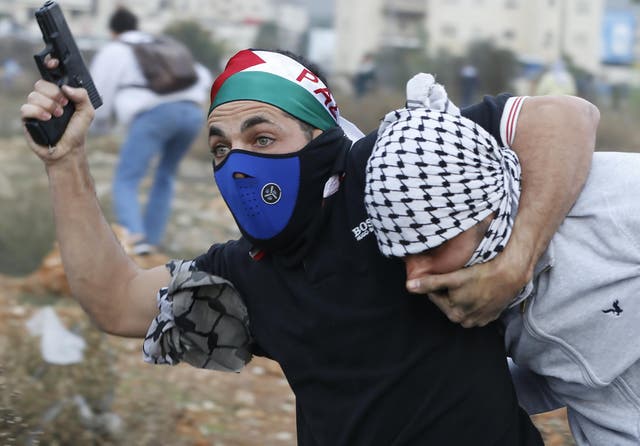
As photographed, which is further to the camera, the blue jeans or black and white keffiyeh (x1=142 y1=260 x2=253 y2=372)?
the blue jeans

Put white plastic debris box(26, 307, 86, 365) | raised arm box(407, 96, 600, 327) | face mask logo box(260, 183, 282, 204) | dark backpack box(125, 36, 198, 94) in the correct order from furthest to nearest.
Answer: dark backpack box(125, 36, 198, 94), white plastic debris box(26, 307, 86, 365), face mask logo box(260, 183, 282, 204), raised arm box(407, 96, 600, 327)

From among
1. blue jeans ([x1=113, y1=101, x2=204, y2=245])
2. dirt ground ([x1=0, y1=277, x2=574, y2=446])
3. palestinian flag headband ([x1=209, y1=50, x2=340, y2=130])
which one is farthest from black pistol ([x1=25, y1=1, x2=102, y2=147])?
blue jeans ([x1=113, y1=101, x2=204, y2=245])

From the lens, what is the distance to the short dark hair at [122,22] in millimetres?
7488

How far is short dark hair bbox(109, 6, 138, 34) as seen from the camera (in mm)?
7488

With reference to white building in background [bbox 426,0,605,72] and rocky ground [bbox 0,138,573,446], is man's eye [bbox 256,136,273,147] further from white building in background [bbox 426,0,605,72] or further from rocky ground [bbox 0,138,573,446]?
white building in background [bbox 426,0,605,72]

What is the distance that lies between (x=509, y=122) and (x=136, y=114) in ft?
17.5

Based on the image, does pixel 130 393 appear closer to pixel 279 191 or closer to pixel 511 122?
pixel 279 191

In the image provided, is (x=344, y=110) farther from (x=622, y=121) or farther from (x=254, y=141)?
(x=254, y=141)

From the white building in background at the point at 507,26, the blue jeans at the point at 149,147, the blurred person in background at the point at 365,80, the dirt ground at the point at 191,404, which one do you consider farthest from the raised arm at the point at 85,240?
the white building in background at the point at 507,26

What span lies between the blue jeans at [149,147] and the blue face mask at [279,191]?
5.17 meters

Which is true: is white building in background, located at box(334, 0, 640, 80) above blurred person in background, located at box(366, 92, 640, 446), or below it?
below

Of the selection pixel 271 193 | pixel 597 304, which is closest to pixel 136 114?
pixel 271 193

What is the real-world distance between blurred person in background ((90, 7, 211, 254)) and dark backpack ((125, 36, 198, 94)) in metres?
0.04

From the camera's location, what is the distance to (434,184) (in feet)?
6.49
